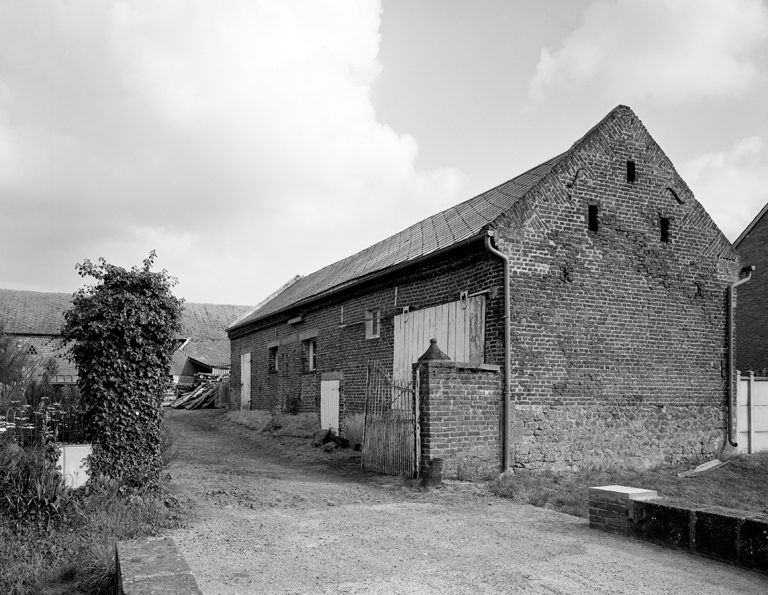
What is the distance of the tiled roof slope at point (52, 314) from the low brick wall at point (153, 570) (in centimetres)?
3488

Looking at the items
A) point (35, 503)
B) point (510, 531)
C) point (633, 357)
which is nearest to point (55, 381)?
point (35, 503)

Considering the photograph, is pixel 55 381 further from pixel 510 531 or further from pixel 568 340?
pixel 568 340

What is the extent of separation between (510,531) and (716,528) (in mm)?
2165

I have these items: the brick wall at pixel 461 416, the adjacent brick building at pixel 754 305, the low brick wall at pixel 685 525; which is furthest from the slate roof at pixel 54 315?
the low brick wall at pixel 685 525

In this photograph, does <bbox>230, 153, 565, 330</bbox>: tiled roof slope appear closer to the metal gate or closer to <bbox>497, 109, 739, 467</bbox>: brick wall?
<bbox>497, 109, 739, 467</bbox>: brick wall

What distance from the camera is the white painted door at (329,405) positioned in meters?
16.8

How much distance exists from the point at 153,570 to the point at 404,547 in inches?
112

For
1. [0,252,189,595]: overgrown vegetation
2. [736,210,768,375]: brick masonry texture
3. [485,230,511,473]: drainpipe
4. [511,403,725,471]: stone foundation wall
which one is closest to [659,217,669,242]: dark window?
[511,403,725,471]: stone foundation wall

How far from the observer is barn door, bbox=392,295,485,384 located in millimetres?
11906

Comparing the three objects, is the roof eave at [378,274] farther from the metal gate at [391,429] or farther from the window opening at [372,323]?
the metal gate at [391,429]

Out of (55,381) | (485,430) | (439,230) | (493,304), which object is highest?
(439,230)

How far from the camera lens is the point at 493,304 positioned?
11586mm

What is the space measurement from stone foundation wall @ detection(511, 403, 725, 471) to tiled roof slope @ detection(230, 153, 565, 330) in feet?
12.1

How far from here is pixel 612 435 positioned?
12.2 m
